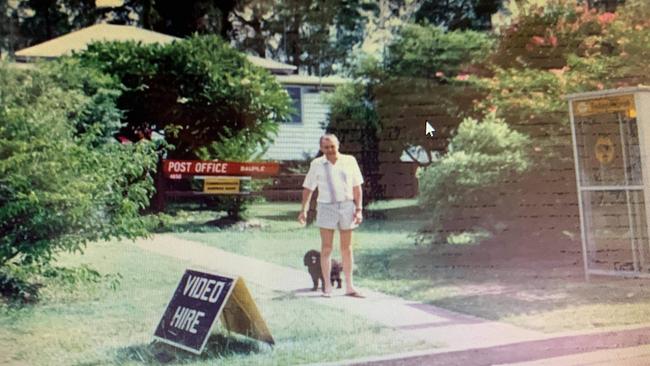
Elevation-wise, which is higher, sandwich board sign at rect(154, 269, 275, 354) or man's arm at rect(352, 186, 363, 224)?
man's arm at rect(352, 186, 363, 224)

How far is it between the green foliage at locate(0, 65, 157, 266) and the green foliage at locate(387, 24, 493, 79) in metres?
0.88

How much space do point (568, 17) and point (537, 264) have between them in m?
0.90

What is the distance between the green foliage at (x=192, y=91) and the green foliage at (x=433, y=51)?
454mm

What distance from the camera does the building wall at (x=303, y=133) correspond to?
7.09ft

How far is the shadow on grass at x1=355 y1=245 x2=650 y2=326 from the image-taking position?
2.34 meters

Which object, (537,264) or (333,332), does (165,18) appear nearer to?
(333,332)

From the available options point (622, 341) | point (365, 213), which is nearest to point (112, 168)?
point (365, 213)

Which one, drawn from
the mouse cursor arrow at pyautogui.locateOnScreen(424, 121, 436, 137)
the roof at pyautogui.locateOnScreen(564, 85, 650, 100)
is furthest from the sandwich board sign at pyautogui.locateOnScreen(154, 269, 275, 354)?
the roof at pyautogui.locateOnScreen(564, 85, 650, 100)

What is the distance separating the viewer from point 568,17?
253 cm

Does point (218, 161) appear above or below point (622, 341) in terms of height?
above

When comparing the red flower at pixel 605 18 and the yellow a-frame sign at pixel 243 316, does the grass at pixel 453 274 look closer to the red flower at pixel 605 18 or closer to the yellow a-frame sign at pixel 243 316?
the yellow a-frame sign at pixel 243 316

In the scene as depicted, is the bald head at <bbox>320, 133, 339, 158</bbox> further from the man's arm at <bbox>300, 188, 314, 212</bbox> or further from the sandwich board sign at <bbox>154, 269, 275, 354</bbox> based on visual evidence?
the sandwich board sign at <bbox>154, 269, 275, 354</bbox>

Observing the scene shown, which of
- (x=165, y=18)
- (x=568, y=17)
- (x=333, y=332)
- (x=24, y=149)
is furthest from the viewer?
(x=568, y=17)

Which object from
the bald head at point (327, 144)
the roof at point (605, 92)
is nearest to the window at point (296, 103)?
the bald head at point (327, 144)
